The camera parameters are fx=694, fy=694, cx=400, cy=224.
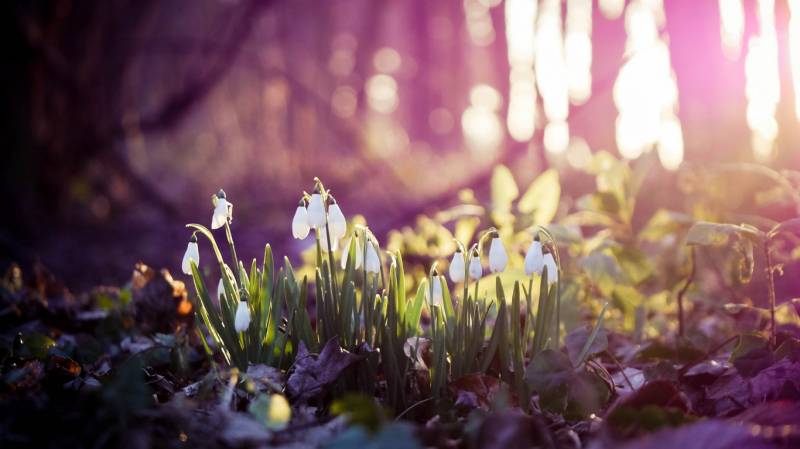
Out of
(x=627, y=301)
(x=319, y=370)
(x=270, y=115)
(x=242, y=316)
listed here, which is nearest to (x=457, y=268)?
(x=319, y=370)

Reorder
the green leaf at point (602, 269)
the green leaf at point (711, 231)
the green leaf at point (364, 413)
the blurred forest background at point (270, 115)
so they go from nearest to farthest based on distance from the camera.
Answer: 1. the green leaf at point (364, 413)
2. the green leaf at point (711, 231)
3. the green leaf at point (602, 269)
4. the blurred forest background at point (270, 115)

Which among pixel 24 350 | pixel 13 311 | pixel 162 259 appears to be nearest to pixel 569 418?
pixel 24 350

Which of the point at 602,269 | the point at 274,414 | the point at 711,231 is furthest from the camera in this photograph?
the point at 602,269

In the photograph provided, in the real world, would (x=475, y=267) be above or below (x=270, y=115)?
below

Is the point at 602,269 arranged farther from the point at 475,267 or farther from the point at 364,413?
the point at 364,413

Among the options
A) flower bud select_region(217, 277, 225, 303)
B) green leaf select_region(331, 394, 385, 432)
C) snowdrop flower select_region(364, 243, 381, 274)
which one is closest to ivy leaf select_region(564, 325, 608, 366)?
snowdrop flower select_region(364, 243, 381, 274)

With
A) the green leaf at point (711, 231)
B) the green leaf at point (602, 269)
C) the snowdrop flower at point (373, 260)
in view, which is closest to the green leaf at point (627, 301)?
the green leaf at point (602, 269)

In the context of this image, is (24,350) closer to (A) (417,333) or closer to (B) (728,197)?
(A) (417,333)

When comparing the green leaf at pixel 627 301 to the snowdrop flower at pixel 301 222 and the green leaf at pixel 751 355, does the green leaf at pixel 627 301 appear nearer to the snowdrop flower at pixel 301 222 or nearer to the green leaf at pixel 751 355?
the green leaf at pixel 751 355
